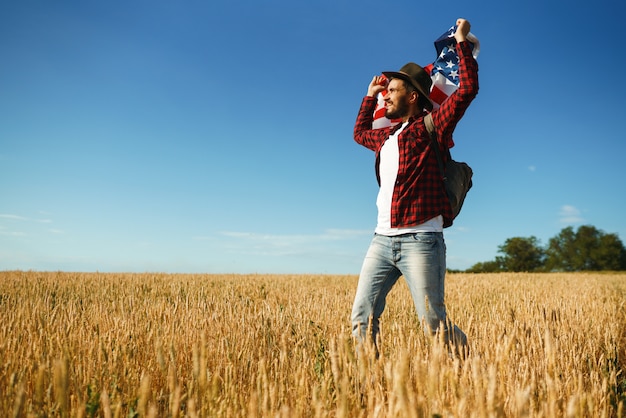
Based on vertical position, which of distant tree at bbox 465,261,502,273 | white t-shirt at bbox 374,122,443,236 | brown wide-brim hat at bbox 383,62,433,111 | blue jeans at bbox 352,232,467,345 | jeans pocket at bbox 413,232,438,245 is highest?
brown wide-brim hat at bbox 383,62,433,111

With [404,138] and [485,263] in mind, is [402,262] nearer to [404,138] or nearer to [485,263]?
[404,138]

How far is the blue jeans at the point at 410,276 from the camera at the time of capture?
138 inches

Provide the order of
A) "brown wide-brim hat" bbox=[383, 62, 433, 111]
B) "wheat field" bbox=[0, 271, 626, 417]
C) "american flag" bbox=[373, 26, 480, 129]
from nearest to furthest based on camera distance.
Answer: "wheat field" bbox=[0, 271, 626, 417], "brown wide-brim hat" bbox=[383, 62, 433, 111], "american flag" bbox=[373, 26, 480, 129]

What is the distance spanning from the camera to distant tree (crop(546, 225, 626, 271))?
77812 mm

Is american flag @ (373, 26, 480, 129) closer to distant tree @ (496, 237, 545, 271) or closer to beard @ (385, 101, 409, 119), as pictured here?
beard @ (385, 101, 409, 119)

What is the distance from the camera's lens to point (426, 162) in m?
3.70

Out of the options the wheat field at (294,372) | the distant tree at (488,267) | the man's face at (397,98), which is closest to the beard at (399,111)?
the man's face at (397,98)

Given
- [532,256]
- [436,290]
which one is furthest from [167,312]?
[532,256]

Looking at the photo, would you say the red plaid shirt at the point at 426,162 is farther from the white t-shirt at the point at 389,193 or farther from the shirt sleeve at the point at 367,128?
the shirt sleeve at the point at 367,128

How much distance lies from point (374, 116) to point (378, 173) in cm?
107

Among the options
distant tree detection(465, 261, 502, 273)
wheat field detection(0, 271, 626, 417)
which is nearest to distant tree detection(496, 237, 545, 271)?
distant tree detection(465, 261, 502, 273)

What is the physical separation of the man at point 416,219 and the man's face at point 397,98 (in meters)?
0.11

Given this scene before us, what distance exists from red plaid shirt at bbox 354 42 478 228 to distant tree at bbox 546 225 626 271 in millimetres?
87547

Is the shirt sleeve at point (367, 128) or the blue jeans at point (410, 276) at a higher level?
the shirt sleeve at point (367, 128)
